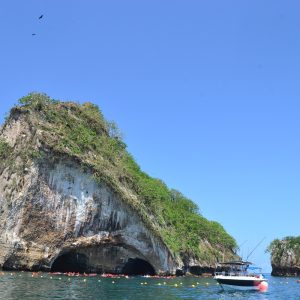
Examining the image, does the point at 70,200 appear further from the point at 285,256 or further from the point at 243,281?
the point at 285,256

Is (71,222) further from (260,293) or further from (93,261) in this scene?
(260,293)

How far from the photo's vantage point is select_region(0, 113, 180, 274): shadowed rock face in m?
50.2

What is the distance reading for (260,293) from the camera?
4297 cm

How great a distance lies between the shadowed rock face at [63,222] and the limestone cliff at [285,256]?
5633cm

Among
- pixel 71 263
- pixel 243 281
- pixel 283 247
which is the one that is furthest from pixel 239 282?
pixel 283 247

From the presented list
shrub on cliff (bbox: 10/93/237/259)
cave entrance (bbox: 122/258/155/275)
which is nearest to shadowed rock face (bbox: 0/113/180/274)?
shrub on cliff (bbox: 10/93/237/259)

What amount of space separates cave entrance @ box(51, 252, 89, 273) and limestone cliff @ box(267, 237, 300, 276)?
63.5 m

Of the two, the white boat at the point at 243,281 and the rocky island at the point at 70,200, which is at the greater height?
the rocky island at the point at 70,200

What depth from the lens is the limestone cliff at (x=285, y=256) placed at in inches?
4156

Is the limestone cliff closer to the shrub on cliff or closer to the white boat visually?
the shrub on cliff

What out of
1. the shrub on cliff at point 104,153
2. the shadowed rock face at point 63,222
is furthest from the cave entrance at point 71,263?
the shrub on cliff at point 104,153

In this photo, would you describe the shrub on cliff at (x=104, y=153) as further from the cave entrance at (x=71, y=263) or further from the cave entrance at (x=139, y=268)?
the cave entrance at (x=71, y=263)

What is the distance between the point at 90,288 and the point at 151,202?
28665 mm

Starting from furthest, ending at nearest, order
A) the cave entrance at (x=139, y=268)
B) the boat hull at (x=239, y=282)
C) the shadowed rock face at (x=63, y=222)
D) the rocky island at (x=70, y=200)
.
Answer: the cave entrance at (x=139, y=268) < the rocky island at (x=70, y=200) < the shadowed rock face at (x=63, y=222) < the boat hull at (x=239, y=282)
